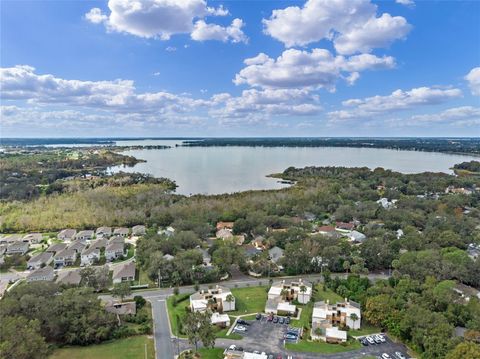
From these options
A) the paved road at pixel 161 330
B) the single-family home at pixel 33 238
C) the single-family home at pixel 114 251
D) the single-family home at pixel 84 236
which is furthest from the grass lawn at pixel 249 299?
the single-family home at pixel 33 238

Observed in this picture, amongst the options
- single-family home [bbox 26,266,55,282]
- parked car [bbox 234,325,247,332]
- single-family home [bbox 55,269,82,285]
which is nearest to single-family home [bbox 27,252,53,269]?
single-family home [bbox 26,266,55,282]

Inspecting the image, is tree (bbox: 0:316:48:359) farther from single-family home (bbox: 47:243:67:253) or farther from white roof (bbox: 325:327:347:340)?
single-family home (bbox: 47:243:67:253)

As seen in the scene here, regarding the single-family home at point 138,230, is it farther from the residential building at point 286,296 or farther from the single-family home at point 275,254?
the residential building at point 286,296

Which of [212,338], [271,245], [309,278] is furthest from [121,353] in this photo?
[271,245]

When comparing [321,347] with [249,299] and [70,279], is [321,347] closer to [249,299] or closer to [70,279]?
[249,299]

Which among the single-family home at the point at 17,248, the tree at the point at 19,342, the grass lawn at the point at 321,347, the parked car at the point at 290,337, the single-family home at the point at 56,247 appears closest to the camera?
the tree at the point at 19,342

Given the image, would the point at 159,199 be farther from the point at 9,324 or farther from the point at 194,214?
the point at 9,324

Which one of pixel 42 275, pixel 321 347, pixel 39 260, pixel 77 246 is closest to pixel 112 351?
pixel 321 347
